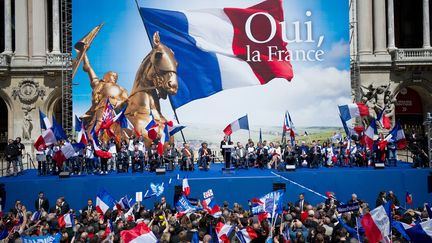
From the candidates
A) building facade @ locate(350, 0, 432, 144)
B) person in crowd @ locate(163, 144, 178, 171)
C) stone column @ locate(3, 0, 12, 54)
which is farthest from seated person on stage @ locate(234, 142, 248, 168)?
stone column @ locate(3, 0, 12, 54)

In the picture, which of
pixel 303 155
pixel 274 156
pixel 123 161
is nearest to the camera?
pixel 123 161

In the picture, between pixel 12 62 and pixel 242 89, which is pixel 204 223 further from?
pixel 12 62

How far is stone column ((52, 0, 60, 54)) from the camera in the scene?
118 feet

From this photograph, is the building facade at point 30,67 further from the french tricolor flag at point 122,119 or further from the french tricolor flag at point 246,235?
the french tricolor flag at point 246,235

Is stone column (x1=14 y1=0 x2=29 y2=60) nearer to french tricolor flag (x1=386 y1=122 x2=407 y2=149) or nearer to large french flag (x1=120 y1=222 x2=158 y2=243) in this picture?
french tricolor flag (x1=386 y1=122 x2=407 y2=149)

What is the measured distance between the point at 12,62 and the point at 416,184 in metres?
27.4

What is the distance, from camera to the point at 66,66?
34.5 m

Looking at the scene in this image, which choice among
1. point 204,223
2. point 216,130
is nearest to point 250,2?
point 216,130

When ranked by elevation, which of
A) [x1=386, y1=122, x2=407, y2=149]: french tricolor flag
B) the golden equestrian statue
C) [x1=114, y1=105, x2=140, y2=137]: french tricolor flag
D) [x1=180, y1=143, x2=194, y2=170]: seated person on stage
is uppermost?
the golden equestrian statue

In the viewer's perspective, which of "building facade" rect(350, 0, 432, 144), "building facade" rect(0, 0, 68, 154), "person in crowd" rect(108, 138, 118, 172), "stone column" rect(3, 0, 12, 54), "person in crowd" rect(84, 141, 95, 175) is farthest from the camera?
"stone column" rect(3, 0, 12, 54)

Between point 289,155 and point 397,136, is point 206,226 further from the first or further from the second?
point 397,136

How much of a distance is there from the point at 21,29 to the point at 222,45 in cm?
1426

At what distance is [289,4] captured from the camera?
111 feet

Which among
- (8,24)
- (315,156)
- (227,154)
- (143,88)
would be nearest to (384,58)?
(315,156)
